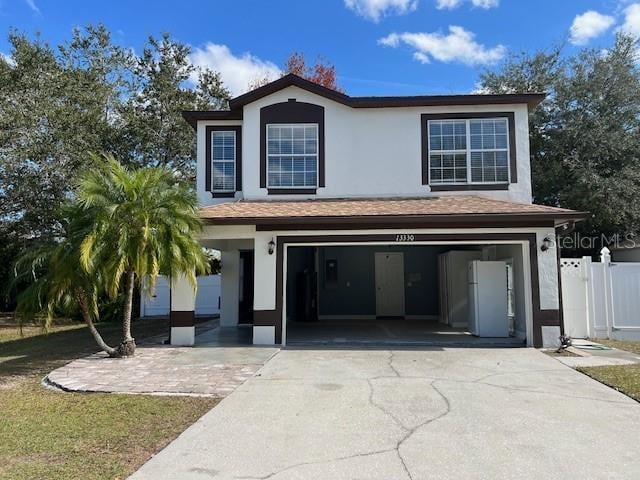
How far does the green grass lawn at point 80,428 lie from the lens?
4.95m

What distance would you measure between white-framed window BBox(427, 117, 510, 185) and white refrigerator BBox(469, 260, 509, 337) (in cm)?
258

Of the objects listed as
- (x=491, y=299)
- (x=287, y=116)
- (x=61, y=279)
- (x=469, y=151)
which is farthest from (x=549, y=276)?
(x=61, y=279)

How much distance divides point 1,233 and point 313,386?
20274 millimetres

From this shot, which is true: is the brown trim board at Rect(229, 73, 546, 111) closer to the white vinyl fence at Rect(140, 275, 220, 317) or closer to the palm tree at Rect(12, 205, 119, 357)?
the palm tree at Rect(12, 205, 119, 357)

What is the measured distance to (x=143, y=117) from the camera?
76.9ft

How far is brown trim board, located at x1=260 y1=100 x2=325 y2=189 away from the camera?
15039mm

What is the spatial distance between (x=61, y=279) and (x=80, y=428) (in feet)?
15.3

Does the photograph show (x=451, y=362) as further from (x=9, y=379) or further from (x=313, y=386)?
(x=9, y=379)

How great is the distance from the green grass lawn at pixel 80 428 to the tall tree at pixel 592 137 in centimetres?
1915

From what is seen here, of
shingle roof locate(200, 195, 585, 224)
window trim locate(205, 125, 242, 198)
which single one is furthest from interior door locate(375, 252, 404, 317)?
window trim locate(205, 125, 242, 198)

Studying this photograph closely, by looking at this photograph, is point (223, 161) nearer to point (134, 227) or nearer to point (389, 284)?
point (134, 227)

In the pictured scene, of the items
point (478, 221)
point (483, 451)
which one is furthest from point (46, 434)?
point (478, 221)

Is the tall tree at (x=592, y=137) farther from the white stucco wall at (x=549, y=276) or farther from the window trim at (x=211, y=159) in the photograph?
the window trim at (x=211, y=159)

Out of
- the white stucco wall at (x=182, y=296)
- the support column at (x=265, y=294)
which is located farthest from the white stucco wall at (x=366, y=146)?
→ the white stucco wall at (x=182, y=296)
